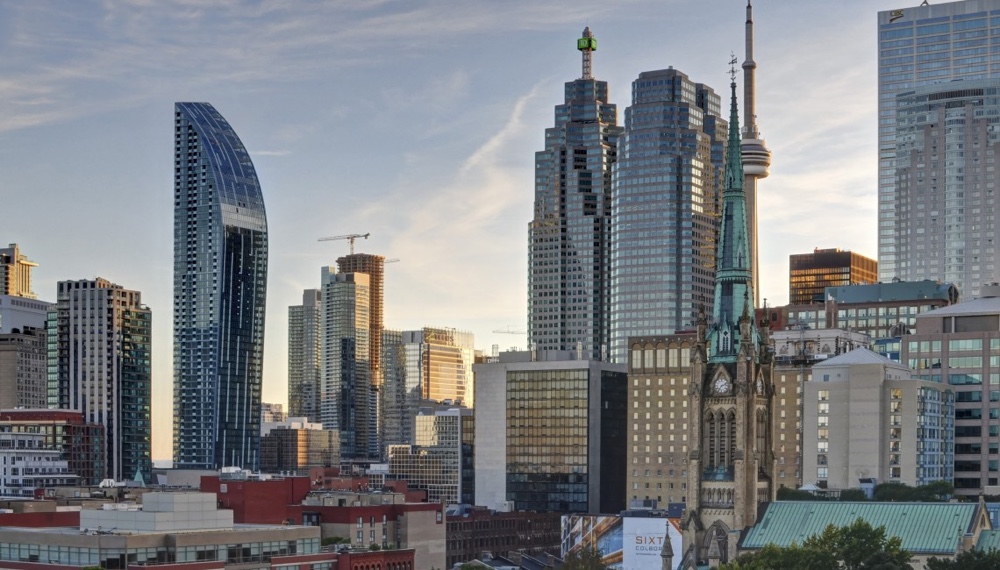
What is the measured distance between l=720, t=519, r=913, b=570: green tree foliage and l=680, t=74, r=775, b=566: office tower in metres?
17.0

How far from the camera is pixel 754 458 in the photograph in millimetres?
192625

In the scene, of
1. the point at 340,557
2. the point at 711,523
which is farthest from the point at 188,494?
the point at 711,523

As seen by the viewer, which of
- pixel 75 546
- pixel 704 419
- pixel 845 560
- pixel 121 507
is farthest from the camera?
pixel 704 419

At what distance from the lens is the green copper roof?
17712 cm

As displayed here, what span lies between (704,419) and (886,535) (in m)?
27.0

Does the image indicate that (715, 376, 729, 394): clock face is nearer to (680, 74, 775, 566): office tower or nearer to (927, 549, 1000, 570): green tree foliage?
(680, 74, 775, 566): office tower

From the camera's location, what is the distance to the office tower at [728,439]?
630 feet

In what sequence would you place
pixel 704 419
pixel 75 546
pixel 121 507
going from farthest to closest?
pixel 704 419 < pixel 121 507 < pixel 75 546

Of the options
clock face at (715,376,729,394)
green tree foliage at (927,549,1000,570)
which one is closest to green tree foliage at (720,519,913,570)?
green tree foliage at (927,549,1000,570)

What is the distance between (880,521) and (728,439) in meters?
20.7

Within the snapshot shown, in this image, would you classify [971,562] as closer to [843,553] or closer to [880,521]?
[843,553]

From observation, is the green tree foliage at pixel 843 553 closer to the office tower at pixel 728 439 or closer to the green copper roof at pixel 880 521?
the green copper roof at pixel 880 521

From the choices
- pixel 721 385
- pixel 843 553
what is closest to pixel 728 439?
pixel 721 385

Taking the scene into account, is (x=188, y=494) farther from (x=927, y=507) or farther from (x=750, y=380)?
(x=927, y=507)
